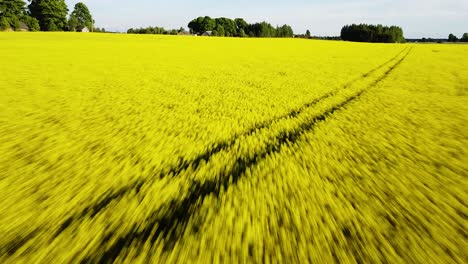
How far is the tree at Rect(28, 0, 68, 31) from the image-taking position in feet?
225

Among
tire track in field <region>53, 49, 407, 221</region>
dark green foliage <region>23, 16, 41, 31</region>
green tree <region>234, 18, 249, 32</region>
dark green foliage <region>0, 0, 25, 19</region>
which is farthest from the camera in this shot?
green tree <region>234, 18, 249, 32</region>

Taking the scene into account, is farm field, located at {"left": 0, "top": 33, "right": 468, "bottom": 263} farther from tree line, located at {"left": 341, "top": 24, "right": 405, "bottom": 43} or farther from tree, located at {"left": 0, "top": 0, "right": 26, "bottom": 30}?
tree line, located at {"left": 341, "top": 24, "right": 405, "bottom": 43}

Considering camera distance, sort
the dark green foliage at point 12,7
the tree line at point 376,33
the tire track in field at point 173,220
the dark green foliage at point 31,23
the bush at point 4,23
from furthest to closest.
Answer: the tree line at point 376,33
the dark green foliage at point 12,7
the dark green foliage at point 31,23
the bush at point 4,23
the tire track in field at point 173,220

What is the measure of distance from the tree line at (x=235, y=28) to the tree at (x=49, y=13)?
4149 cm

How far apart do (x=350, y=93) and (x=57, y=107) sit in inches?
274

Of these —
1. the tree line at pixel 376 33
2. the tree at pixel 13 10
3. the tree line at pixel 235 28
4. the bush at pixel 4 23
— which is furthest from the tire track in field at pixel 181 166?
the tree line at pixel 235 28

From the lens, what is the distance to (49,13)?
68875 mm

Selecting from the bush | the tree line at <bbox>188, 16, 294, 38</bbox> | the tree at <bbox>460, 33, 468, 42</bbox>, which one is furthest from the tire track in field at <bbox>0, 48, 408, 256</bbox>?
the tree at <bbox>460, 33, 468, 42</bbox>

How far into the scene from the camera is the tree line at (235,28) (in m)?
93.3

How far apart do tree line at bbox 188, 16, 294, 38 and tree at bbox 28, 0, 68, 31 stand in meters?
41.5

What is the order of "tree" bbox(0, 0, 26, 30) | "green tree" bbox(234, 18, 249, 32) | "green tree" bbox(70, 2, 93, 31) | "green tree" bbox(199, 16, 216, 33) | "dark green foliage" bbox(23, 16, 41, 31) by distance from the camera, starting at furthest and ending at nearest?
"green tree" bbox(234, 18, 249, 32)
"green tree" bbox(199, 16, 216, 33)
"green tree" bbox(70, 2, 93, 31)
"dark green foliage" bbox(23, 16, 41, 31)
"tree" bbox(0, 0, 26, 30)

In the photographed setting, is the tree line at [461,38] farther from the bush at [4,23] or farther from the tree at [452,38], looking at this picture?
the bush at [4,23]

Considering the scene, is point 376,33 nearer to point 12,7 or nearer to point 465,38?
point 465,38

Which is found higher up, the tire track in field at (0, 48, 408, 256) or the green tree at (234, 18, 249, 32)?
the tire track in field at (0, 48, 408, 256)
